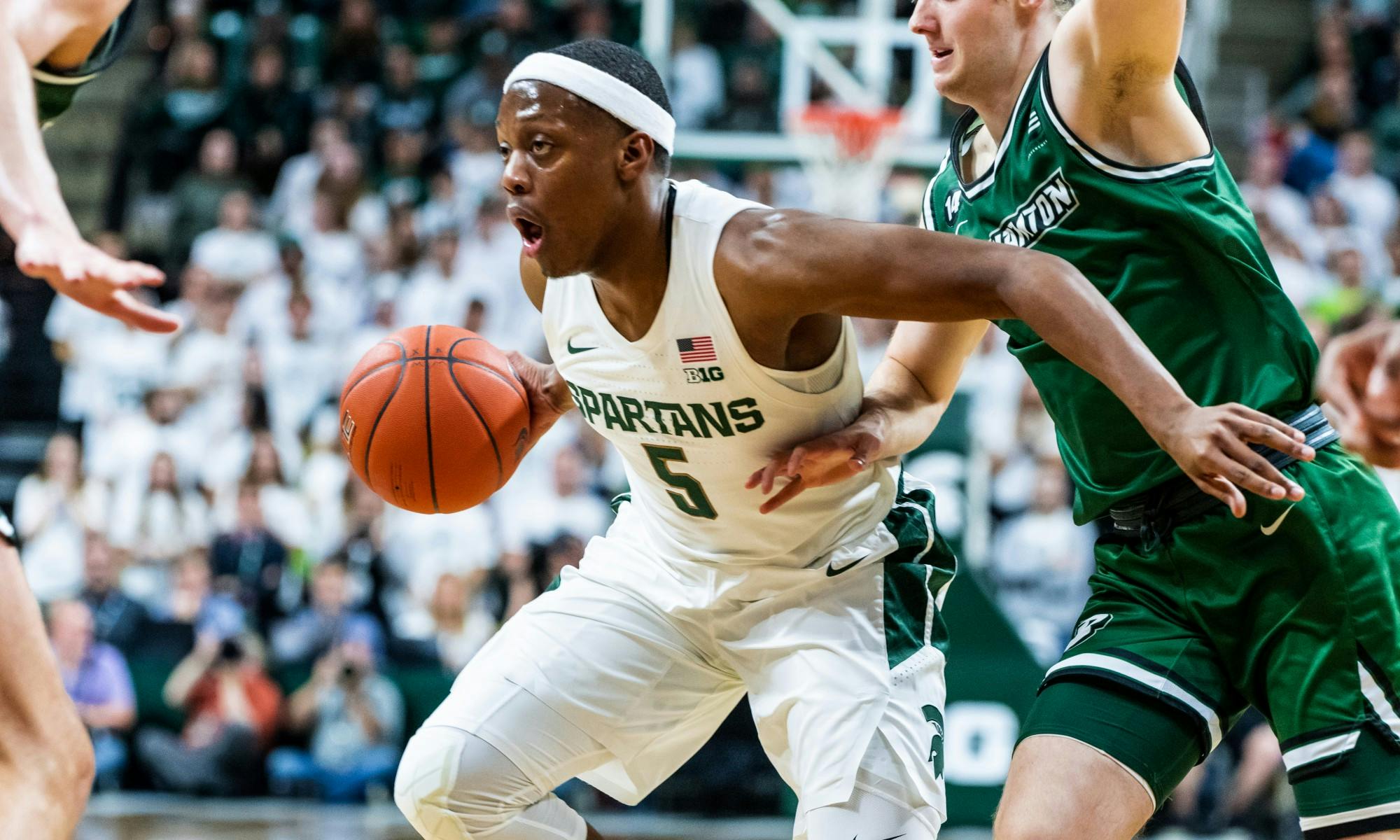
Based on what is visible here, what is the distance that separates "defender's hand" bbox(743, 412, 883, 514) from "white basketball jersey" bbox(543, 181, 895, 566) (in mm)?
105

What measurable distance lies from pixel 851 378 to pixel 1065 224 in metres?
0.70

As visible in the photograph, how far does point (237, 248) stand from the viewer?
1230cm

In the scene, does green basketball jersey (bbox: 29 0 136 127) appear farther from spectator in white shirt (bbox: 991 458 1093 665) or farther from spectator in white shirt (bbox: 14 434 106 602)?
spectator in white shirt (bbox: 14 434 106 602)

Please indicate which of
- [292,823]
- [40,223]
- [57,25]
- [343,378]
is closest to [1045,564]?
[292,823]

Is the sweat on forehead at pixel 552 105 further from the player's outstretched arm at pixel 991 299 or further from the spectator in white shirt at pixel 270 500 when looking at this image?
the spectator in white shirt at pixel 270 500

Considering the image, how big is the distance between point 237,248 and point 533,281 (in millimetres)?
8630

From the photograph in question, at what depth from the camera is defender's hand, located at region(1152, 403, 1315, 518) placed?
9.62 feet

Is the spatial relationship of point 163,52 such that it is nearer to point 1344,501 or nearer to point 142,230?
point 142,230

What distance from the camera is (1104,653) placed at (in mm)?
3547

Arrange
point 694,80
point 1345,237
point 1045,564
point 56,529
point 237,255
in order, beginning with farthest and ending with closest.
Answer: point 694,80 → point 237,255 → point 1345,237 → point 56,529 → point 1045,564

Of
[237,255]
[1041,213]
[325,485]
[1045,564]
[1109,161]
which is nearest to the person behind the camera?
[1109,161]

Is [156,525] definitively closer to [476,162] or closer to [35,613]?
[476,162]

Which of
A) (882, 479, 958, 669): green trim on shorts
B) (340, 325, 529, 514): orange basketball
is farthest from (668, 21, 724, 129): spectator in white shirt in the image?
(882, 479, 958, 669): green trim on shorts

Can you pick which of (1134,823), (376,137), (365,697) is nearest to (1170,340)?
(1134,823)
